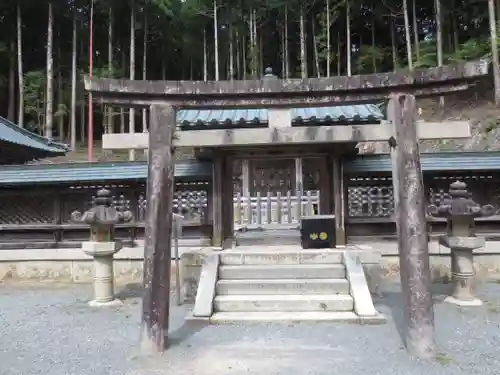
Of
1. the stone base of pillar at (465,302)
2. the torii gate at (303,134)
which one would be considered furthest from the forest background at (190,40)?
the torii gate at (303,134)

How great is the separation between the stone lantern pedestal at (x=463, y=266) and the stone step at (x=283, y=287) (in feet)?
6.07

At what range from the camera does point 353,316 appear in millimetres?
5898

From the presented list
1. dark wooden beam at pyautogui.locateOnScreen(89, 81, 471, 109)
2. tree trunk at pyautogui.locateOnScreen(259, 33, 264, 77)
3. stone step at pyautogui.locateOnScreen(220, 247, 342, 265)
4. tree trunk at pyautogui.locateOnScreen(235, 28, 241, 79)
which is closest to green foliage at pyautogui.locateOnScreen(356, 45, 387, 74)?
tree trunk at pyautogui.locateOnScreen(259, 33, 264, 77)

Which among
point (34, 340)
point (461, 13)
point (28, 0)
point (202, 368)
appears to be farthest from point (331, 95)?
point (28, 0)

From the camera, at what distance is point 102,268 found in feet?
23.6

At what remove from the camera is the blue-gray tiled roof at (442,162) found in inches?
355

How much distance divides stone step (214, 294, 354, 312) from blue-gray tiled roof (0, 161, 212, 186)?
140 inches

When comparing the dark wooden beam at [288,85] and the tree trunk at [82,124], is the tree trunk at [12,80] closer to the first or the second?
the tree trunk at [82,124]

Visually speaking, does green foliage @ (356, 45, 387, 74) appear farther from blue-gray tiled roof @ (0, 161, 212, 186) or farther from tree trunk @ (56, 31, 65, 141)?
blue-gray tiled roof @ (0, 161, 212, 186)

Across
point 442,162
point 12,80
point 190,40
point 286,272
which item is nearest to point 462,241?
point 286,272

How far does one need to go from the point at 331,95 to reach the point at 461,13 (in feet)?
79.7

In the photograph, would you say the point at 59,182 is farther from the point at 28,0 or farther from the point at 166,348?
the point at 28,0

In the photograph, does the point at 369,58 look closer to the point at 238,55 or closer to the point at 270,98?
the point at 238,55

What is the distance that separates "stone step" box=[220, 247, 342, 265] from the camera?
7.13 metres
